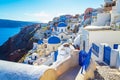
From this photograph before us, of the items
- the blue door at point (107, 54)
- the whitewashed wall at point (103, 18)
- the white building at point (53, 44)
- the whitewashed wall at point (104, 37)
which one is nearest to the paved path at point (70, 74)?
the blue door at point (107, 54)

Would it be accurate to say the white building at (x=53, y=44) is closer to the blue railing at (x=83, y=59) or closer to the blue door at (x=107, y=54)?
the blue door at (x=107, y=54)

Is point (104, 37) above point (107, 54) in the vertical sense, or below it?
above

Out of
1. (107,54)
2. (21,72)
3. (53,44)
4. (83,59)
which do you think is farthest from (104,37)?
(53,44)

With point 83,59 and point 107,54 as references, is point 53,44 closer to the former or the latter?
point 107,54

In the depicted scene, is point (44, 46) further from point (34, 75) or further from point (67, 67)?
point (34, 75)

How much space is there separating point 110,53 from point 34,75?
5694 mm

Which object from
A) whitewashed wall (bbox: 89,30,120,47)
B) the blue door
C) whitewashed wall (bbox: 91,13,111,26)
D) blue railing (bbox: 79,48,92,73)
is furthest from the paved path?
whitewashed wall (bbox: 91,13,111,26)

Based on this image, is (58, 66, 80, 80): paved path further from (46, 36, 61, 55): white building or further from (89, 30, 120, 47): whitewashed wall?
(46, 36, 61, 55): white building

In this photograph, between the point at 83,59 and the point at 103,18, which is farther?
the point at 103,18

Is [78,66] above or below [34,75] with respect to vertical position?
below

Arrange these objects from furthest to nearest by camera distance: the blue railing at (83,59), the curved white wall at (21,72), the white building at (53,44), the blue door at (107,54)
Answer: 1. the white building at (53,44)
2. the blue door at (107,54)
3. the blue railing at (83,59)
4. the curved white wall at (21,72)

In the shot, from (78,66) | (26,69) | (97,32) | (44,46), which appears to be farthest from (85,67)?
(44,46)

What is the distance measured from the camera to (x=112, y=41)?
39.7ft

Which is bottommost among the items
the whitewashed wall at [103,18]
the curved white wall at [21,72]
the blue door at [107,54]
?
the blue door at [107,54]
